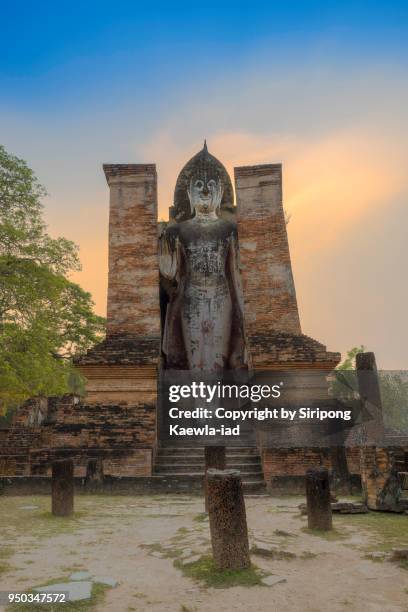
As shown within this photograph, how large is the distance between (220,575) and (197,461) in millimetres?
6239

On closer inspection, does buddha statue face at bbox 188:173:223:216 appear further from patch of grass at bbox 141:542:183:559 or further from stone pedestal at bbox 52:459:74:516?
patch of grass at bbox 141:542:183:559

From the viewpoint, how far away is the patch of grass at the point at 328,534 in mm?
4994

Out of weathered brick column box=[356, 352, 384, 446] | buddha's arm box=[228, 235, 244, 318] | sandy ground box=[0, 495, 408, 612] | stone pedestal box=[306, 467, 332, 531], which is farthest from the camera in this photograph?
buddha's arm box=[228, 235, 244, 318]

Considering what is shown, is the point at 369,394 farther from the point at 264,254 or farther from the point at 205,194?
the point at 205,194

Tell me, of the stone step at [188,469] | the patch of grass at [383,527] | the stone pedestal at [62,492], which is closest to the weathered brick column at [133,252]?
the stone step at [188,469]

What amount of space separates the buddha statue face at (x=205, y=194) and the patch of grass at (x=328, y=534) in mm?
9611

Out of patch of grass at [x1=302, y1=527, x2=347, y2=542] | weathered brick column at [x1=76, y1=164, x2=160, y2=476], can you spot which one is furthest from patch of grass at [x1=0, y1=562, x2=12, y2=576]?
weathered brick column at [x1=76, y1=164, x2=160, y2=476]

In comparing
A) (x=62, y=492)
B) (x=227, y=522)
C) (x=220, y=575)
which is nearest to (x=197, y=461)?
(x=62, y=492)

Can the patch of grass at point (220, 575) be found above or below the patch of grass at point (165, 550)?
below

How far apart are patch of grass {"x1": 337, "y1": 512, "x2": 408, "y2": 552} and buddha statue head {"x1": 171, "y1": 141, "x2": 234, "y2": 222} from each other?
30.1ft

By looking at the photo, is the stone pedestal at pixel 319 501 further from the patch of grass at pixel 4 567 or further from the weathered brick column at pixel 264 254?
the weathered brick column at pixel 264 254

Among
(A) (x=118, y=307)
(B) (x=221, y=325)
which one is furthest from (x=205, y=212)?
(A) (x=118, y=307)

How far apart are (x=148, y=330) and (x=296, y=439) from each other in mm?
3605

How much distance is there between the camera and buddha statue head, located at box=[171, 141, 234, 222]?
1369 cm
